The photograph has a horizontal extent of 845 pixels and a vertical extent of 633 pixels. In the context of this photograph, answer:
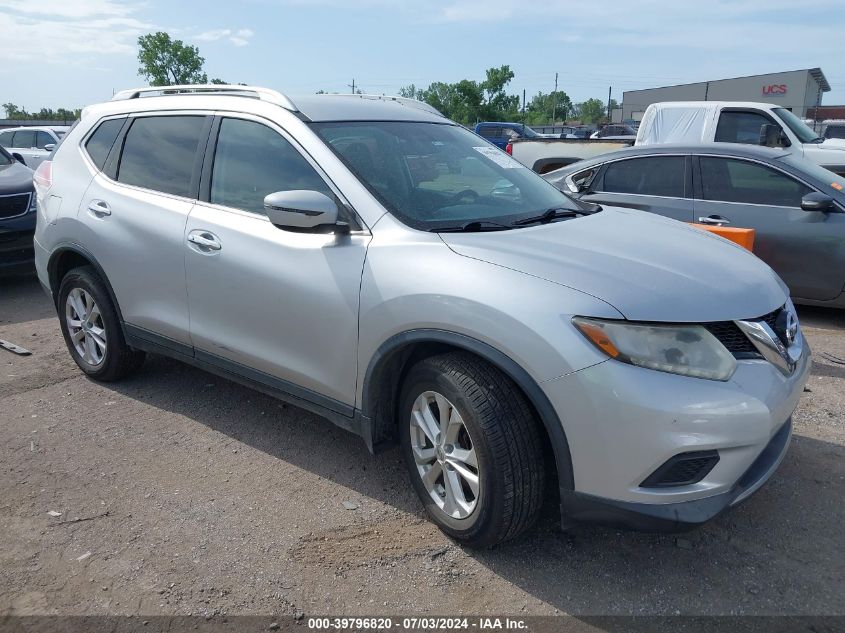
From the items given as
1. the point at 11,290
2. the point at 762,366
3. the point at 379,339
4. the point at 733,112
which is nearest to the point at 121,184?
the point at 379,339

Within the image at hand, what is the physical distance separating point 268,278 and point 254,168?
63 cm

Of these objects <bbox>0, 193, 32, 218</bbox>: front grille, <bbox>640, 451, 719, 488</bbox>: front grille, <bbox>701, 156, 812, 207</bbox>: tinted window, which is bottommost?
<bbox>640, 451, 719, 488</bbox>: front grille

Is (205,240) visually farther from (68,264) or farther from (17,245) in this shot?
(17,245)

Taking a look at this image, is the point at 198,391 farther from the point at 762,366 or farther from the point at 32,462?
the point at 762,366

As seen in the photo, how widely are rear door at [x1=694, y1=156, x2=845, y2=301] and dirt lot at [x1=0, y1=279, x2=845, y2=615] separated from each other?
2030 millimetres

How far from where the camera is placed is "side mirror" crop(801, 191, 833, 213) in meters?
5.79

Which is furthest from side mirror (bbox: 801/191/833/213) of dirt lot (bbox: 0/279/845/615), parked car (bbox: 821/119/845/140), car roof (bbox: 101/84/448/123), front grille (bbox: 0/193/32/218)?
parked car (bbox: 821/119/845/140)

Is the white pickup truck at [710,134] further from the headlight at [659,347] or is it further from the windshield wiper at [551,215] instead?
the headlight at [659,347]

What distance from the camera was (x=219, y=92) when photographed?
13.0ft

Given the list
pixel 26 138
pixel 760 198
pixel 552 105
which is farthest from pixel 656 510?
pixel 552 105

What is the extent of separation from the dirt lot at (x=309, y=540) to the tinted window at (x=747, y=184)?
→ 2508mm

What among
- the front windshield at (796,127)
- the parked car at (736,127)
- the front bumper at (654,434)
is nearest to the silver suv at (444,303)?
the front bumper at (654,434)

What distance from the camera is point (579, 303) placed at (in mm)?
2469

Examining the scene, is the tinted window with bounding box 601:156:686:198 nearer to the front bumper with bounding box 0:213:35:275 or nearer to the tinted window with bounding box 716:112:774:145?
the tinted window with bounding box 716:112:774:145
